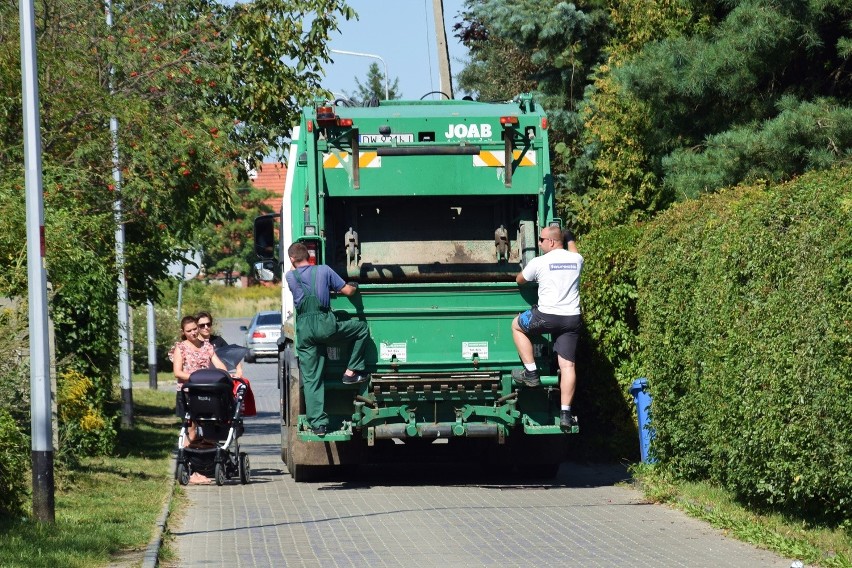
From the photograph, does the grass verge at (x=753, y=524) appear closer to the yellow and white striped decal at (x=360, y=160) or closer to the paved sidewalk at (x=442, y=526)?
the paved sidewalk at (x=442, y=526)

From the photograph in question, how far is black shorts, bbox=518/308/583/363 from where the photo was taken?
40.3 ft

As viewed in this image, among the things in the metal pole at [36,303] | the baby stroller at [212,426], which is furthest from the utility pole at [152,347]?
the metal pole at [36,303]

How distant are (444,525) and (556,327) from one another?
8.37 ft

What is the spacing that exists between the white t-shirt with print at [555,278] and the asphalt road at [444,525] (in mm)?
1651

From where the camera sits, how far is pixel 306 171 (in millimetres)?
13211

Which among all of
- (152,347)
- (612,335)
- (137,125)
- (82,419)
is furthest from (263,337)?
(612,335)

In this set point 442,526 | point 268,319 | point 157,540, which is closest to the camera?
point 157,540

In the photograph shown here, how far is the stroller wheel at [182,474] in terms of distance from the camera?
44.8ft

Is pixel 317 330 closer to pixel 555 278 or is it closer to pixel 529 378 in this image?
pixel 529 378

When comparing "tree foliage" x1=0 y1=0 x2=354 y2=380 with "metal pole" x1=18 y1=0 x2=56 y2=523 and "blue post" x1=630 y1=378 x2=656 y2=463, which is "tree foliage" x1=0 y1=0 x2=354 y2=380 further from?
"blue post" x1=630 y1=378 x2=656 y2=463

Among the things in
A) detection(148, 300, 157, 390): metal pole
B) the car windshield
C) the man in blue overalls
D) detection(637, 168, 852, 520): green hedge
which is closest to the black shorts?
detection(637, 168, 852, 520): green hedge

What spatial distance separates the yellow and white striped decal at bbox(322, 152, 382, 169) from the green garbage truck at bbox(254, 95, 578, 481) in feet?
0.04

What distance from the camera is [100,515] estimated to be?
10.7 m

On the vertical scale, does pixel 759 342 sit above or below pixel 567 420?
above
